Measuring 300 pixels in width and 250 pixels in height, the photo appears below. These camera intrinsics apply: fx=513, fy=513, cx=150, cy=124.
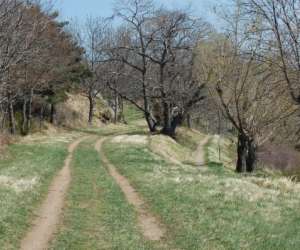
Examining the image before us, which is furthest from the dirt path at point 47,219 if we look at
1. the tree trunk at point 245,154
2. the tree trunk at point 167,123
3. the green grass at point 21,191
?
the tree trunk at point 167,123

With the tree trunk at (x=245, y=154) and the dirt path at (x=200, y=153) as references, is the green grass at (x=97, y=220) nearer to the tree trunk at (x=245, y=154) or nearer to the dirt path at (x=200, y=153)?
the tree trunk at (x=245, y=154)

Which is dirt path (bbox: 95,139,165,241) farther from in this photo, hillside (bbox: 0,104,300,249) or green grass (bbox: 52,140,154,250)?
green grass (bbox: 52,140,154,250)

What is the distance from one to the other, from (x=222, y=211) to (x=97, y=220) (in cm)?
318

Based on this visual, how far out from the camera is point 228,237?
10.4m

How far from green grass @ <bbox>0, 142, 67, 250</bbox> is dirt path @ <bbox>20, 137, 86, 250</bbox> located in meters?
0.19

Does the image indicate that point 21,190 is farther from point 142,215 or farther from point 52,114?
point 52,114

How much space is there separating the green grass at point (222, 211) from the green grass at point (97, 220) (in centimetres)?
83

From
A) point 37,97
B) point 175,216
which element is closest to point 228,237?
point 175,216

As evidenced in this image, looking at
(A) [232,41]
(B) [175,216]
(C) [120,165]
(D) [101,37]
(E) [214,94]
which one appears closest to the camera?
(B) [175,216]

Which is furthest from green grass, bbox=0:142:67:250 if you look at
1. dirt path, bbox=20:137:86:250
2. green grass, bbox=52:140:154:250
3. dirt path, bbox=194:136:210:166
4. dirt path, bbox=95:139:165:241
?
dirt path, bbox=194:136:210:166

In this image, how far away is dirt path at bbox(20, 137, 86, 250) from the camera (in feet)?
33.4

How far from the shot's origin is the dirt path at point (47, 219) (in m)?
10.2

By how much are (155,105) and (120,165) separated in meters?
46.5

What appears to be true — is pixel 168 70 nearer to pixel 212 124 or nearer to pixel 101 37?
pixel 101 37
